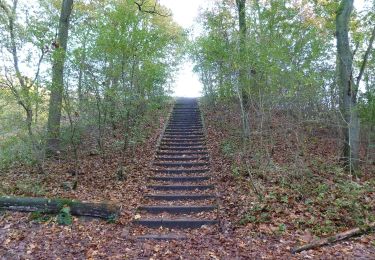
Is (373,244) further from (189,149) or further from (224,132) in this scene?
(224,132)

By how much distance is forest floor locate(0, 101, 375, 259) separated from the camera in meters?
4.61

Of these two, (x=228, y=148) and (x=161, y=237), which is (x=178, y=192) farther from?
(x=228, y=148)

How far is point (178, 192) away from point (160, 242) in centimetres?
238

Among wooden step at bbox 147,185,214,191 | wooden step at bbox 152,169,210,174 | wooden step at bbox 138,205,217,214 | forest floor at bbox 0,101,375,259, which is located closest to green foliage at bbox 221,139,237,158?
wooden step at bbox 152,169,210,174

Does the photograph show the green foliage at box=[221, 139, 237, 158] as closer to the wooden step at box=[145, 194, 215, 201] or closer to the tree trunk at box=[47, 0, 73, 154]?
the wooden step at box=[145, 194, 215, 201]

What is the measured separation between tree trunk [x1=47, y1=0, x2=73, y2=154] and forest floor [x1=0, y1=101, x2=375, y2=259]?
988mm

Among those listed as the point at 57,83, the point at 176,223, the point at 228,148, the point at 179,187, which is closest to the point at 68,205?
the point at 176,223

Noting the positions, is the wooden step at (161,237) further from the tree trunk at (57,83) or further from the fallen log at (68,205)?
the tree trunk at (57,83)

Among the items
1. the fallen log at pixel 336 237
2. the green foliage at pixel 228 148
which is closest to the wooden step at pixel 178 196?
the green foliage at pixel 228 148

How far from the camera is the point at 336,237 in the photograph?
478 centimetres

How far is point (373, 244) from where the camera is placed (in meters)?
4.60

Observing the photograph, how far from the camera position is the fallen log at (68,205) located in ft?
19.2

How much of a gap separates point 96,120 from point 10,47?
2.49 metres

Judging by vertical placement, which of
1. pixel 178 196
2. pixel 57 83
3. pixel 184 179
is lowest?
pixel 178 196
